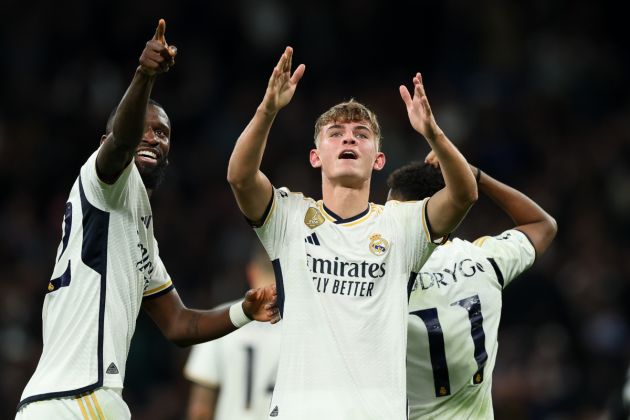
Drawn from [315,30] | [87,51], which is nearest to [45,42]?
[87,51]

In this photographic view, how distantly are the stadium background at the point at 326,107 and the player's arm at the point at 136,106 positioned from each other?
6.36 m

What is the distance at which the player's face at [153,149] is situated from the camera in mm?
5301

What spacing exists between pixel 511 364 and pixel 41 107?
23.1ft

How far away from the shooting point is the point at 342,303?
503cm

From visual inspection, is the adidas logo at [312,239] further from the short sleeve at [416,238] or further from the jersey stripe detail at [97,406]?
the jersey stripe detail at [97,406]

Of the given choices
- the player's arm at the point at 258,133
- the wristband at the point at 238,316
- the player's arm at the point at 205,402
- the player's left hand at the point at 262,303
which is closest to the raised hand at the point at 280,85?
the player's arm at the point at 258,133

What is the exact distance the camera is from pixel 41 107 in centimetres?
1435

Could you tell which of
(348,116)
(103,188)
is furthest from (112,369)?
(348,116)

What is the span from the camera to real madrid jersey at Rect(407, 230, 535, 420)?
5812 millimetres

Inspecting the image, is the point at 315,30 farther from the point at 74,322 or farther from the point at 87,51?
the point at 74,322

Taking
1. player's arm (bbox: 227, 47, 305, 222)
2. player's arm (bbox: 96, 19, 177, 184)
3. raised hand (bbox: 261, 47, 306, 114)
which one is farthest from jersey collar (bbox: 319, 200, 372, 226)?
player's arm (bbox: 96, 19, 177, 184)

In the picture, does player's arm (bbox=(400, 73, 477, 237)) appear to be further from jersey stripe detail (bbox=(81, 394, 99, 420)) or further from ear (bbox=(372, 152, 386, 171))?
jersey stripe detail (bbox=(81, 394, 99, 420))

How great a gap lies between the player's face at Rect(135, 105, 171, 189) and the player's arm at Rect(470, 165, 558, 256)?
193 centimetres

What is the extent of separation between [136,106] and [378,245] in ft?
4.29
